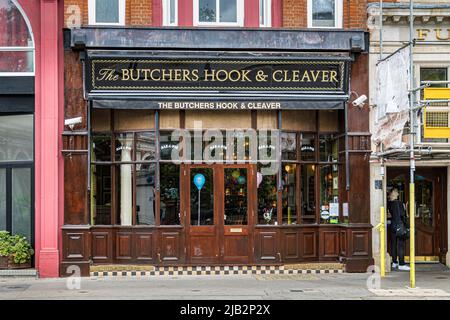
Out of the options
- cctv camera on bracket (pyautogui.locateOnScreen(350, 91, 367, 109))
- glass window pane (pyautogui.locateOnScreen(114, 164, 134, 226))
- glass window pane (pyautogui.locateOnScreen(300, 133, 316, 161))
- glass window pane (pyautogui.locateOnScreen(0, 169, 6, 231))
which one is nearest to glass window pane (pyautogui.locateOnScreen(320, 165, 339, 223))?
glass window pane (pyautogui.locateOnScreen(300, 133, 316, 161))

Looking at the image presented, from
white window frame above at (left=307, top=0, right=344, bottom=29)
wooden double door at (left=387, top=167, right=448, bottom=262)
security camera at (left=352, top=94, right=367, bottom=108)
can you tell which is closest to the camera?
security camera at (left=352, top=94, right=367, bottom=108)

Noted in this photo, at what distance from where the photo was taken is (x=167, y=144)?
18.3m

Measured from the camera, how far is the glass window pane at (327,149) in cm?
1894

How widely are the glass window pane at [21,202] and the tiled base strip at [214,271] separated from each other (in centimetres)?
207

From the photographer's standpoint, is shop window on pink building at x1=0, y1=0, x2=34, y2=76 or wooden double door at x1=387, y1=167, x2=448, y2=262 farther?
wooden double door at x1=387, y1=167, x2=448, y2=262

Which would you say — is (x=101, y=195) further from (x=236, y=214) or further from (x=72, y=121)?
(x=236, y=214)

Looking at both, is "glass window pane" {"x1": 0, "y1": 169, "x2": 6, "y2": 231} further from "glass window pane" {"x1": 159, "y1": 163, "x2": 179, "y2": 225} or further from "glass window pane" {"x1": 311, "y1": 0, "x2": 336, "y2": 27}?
"glass window pane" {"x1": 311, "y1": 0, "x2": 336, "y2": 27}

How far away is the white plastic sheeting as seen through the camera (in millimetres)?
15844

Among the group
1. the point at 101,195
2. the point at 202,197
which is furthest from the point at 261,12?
the point at 101,195

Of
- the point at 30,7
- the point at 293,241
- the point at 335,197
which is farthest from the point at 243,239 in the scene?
the point at 30,7

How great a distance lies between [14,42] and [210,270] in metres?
7.07

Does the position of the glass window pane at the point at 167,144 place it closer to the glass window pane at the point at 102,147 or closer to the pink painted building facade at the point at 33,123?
the glass window pane at the point at 102,147

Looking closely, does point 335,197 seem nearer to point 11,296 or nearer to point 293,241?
point 293,241

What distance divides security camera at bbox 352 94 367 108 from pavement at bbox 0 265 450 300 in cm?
396
